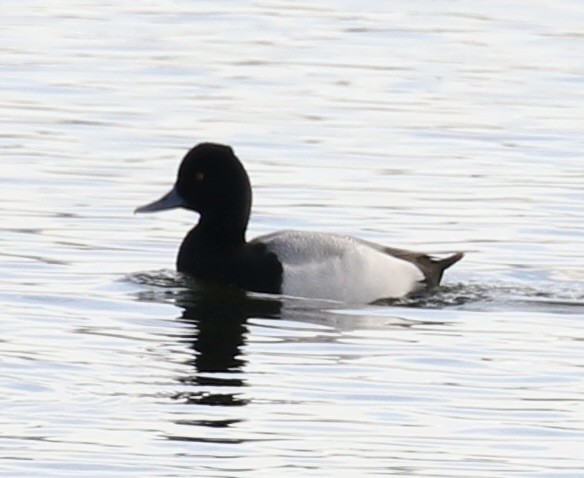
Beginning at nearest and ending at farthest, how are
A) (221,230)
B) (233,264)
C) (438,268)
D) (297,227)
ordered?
(233,264)
(438,268)
(221,230)
(297,227)

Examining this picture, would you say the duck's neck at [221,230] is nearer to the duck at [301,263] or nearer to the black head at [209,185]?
the duck at [301,263]

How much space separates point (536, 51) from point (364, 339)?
43.6ft

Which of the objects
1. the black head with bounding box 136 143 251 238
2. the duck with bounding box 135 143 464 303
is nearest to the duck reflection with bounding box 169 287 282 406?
the duck with bounding box 135 143 464 303

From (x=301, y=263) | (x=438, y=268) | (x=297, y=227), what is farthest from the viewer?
(x=297, y=227)

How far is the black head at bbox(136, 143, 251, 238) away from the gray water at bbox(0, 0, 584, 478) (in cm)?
42

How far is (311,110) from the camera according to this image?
20734 mm

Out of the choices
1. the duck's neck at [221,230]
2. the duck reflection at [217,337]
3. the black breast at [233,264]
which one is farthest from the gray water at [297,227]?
the duck's neck at [221,230]

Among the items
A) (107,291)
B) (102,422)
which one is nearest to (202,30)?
(107,291)

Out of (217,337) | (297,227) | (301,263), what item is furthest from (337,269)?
(297,227)

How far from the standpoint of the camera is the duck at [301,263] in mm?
13656

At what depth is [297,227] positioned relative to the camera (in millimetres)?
15828

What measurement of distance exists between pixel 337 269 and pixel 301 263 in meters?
0.23

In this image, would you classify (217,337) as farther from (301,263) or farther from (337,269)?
(337,269)

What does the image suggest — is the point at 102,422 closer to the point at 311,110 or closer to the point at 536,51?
the point at 311,110
